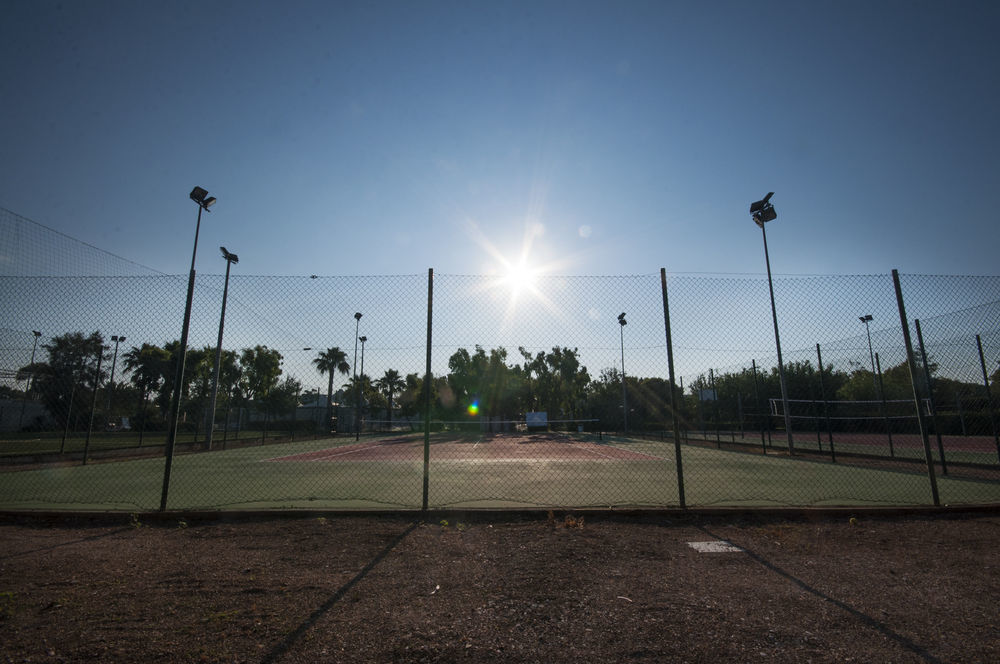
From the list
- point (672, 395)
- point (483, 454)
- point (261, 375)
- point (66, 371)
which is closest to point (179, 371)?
point (672, 395)

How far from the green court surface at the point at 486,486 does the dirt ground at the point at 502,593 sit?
110 cm

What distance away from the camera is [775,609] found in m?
2.77

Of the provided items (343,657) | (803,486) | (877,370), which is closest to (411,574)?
(343,657)

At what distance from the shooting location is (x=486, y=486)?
7.35m

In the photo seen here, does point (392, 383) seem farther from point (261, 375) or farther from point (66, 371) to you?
point (66, 371)

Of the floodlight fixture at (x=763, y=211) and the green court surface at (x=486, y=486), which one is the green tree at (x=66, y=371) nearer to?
the green court surface at (x=486, y=486)

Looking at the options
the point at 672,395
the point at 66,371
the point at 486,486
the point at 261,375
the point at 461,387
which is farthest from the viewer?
the point at 461,387

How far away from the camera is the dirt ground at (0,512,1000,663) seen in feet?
7.63

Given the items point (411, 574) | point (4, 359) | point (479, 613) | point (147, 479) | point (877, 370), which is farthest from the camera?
point (877, 370)

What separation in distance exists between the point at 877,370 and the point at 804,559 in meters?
11.0

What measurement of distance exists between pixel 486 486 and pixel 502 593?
439 cm

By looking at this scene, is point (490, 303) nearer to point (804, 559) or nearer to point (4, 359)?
point (804, 559)

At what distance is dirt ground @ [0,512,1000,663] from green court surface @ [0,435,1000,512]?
1103 mm

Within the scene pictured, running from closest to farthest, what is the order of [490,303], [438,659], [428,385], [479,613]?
[438,659] → [479,613] → [428,385] → [490,303]
